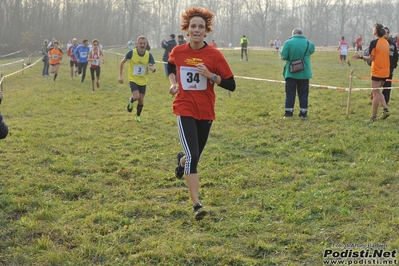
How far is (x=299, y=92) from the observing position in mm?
10148

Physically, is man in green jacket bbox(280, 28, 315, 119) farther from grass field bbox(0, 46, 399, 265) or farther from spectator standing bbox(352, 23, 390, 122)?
spectator standing bbox(352, 23, 390, 122)

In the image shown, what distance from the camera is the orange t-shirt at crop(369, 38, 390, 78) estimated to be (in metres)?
9.30

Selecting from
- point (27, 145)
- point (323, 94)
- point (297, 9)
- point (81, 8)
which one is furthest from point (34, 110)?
point (297, 9)

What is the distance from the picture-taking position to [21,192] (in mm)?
5625

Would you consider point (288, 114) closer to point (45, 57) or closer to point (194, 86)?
point (194, 86)

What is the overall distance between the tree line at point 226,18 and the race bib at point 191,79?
57.1 metres

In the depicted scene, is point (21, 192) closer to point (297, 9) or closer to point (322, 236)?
point (322, 236)

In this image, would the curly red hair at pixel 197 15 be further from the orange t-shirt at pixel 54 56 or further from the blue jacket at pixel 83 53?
the orange t-shirt at pixel 54 56

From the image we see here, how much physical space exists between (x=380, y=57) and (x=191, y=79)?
5.94m

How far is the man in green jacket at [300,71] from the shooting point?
9953 mm

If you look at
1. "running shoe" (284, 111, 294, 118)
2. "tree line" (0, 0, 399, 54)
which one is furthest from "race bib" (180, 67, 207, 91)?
"tree line" (0, 0, 399, 54)

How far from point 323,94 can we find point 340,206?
919cm

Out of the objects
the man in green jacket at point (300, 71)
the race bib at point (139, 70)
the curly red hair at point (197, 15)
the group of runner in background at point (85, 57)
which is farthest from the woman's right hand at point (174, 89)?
the group of runner in background at point (85, 57)

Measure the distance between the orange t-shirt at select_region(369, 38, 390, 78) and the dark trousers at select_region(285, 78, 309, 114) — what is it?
1474 mm
